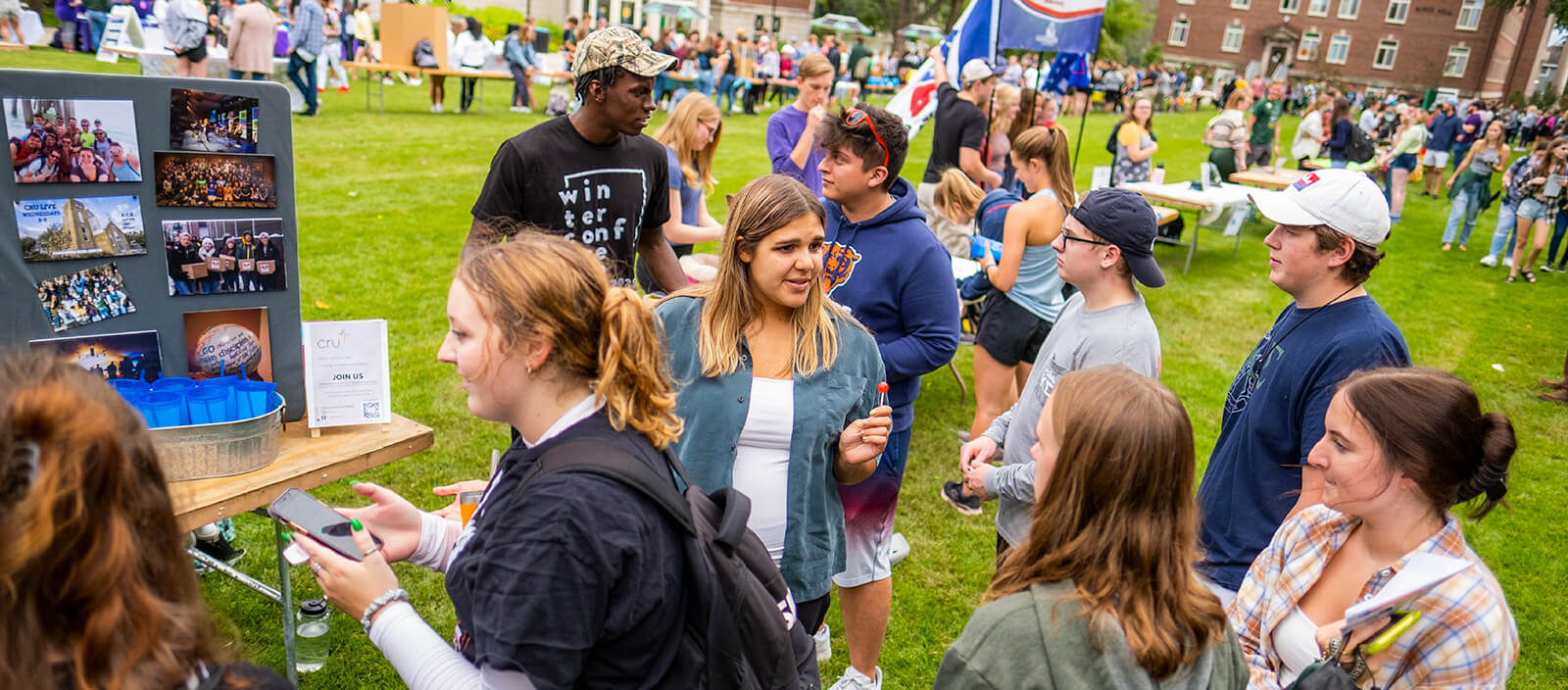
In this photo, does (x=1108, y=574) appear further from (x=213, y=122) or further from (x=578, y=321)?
(x=213, y=122)

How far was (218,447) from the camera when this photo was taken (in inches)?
97.2

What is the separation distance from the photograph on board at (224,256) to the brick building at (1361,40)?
224 feet

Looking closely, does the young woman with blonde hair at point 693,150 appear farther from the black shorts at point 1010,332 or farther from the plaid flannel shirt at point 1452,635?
the plaid flannel shirt at point 1452,635

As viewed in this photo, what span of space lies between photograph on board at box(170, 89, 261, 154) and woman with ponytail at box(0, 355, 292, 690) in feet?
4.68

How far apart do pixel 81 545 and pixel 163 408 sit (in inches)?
55.8

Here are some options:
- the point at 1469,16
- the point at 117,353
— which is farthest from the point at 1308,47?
the point at 117,353

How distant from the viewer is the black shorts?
505 cm

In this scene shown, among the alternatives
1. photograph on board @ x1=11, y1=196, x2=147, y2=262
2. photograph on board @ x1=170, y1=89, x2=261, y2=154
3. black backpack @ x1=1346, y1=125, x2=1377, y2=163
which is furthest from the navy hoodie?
black backpack @ x1=1346, y1=125, x2=1377, y2=163

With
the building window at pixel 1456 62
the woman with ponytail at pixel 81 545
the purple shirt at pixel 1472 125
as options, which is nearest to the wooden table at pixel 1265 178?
the woman with ponytail at pixel 81 545

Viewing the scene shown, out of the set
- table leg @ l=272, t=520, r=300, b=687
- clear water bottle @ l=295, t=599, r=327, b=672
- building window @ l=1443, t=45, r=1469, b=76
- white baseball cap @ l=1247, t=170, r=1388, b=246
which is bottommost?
clear water bottle @ l=295, t=599, r=327, b=672

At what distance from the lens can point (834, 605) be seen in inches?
167

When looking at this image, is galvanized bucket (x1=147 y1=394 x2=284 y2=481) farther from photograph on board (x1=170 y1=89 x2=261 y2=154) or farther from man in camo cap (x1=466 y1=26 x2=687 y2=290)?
man in camo cap (x1=466 y1=26 x2=687 y2=290)

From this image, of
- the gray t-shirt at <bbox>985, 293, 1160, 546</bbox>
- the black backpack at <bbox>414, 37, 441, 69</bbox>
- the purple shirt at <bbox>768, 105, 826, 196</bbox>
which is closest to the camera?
the gray t-shirt at <bbox>985, 293, 1160, 546</bbox>

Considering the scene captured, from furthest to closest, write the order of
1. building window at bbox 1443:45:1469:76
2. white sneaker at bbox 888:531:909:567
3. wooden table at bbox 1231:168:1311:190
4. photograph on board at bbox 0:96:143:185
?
building window at bbox 1443:45:1469:76, wooden table at bbox 1231:168:1311:190, white sneaker at bbox 888:531:909:567, photograph on board at bbox 0:96:143:185
